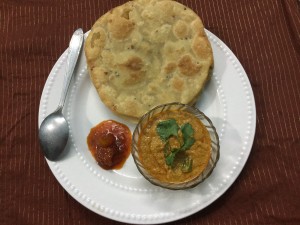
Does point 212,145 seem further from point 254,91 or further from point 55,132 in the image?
point 55,132

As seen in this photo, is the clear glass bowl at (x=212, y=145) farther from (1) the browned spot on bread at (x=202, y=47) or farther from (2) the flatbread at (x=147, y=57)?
(1) the browned spot on bread at (x=202, y=47)

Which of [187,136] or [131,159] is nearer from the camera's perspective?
[187,136]

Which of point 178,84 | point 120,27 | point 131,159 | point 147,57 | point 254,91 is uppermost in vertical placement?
point 120,27

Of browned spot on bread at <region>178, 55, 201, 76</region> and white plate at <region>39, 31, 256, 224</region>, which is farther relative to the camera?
browned spot on bread at <region>178, 55, 201, 76</region>

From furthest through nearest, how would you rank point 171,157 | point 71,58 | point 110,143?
point 71,58, point 110,143, point 171,157

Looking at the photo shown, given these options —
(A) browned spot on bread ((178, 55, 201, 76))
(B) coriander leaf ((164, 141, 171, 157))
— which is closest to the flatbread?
(A) browned spot on bread ((178, 55, 201, 76))

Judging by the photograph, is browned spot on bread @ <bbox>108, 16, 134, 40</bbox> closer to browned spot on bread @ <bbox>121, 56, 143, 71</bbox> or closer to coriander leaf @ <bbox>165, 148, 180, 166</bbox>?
browned spot on bread @ <bbox>121, 56, 143, 71</bbox>

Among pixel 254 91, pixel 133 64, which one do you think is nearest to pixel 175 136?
pixel 133 64

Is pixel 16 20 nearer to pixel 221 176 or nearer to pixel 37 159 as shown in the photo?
pixel 37 159
